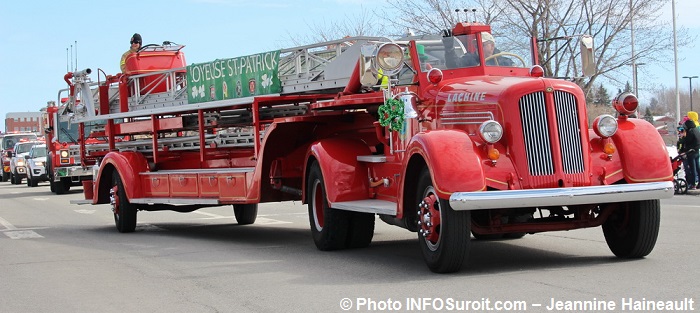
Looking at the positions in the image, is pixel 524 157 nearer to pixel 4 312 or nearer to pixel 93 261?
pixel 4 312

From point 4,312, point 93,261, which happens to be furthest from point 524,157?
point 93,261

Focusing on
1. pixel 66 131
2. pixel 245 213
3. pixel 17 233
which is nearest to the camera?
pixel 17 233

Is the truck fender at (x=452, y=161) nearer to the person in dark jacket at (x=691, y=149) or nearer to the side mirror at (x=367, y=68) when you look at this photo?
the side mirror at (x=367, y=68)

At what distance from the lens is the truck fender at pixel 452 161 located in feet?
28.3

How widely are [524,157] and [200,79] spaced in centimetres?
700

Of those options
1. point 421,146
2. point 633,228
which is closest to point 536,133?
point 421,146

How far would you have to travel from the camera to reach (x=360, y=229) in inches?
457

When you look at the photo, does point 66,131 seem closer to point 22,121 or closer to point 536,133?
point 536,133

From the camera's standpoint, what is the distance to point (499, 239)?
1222cm

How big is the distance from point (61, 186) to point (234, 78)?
19.3 m

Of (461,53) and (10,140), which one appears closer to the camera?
(461,53)

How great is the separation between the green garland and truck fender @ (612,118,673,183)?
2.07 m

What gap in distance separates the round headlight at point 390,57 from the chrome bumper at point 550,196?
6.51 feet

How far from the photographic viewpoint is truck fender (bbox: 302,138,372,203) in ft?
36.2
